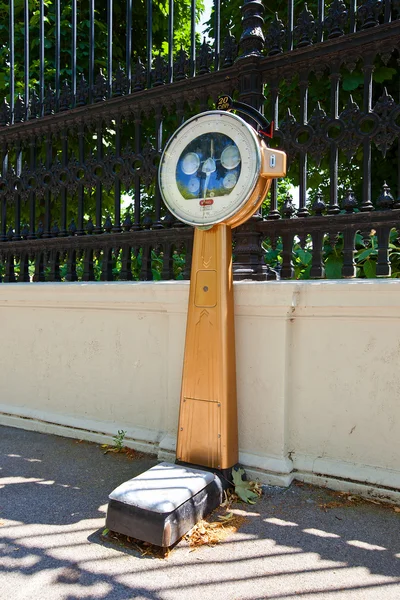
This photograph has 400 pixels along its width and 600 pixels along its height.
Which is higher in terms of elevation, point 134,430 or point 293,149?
point 293,149

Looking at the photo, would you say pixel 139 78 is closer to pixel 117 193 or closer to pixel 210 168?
pixel 117 193

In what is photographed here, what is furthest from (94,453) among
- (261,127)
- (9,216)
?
(9,216)

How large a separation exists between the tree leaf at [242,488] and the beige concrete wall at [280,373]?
0.16 m

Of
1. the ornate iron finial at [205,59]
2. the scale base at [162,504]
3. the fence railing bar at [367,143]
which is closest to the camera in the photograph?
the scale base at [162,504]

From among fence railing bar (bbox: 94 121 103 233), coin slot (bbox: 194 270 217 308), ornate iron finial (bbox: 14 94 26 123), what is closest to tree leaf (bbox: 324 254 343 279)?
coin slot (bbox: 194 270 217 308)

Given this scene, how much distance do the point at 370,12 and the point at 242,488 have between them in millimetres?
2687

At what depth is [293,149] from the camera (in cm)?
288

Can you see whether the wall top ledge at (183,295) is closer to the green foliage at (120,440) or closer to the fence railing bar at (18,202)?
the fence railing bar at (18,202)

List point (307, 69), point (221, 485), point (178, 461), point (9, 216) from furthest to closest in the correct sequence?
point (9, 216)
point (307, 69)
point (178, 461)
point (221, 485)

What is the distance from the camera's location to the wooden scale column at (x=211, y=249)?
8.20 ft

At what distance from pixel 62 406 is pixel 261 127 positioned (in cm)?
249

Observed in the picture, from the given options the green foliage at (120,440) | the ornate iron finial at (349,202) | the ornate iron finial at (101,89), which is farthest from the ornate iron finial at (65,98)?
the green foliage at (120,440)

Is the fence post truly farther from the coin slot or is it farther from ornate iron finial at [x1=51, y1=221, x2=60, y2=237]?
ornate iron finial at [x1=51, y1=221, x2=60, y2=237]

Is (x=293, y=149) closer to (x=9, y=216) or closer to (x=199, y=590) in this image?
(x=199, y=590)
